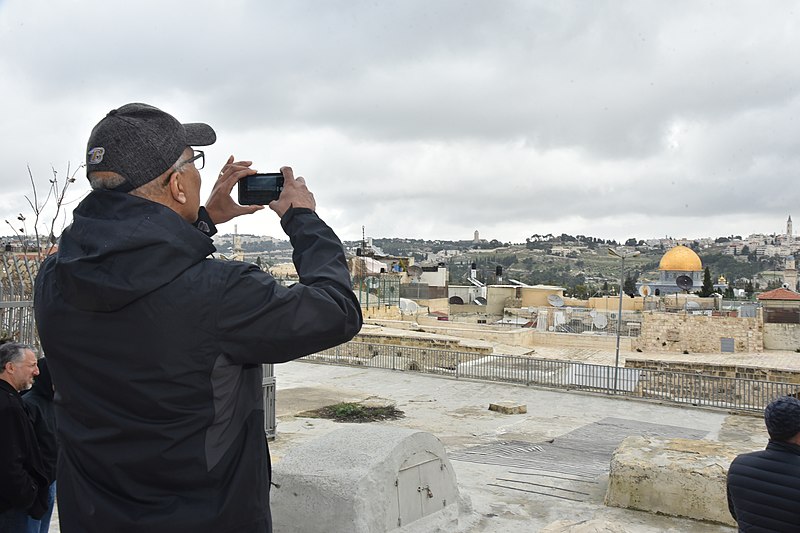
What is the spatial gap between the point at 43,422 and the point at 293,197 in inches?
116

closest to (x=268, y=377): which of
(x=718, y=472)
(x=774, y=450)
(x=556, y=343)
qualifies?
(x=718, y=472)

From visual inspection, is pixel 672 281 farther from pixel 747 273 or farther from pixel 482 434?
pixel 747 273

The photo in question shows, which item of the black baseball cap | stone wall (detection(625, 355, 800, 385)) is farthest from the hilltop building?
the black baseball cap

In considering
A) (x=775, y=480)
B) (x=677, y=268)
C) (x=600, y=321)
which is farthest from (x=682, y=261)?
(x=775, y=480)

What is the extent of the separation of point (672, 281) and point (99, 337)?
6614 cm

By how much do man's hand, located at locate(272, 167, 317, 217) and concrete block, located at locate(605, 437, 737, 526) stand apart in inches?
261

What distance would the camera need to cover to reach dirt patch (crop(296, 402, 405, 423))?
1370 cm

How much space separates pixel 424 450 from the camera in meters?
6.06

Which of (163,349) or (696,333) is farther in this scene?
(696,333)

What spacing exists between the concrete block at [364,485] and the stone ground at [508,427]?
0.77m

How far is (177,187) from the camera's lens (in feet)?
6.43

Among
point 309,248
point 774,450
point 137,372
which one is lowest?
point 774,450

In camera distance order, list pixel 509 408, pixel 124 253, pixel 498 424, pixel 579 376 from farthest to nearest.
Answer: pixel 579 376
pixel 509 408
pixel 498 424
pixel 124 253

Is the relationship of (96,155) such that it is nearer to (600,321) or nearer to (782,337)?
(782,337)
